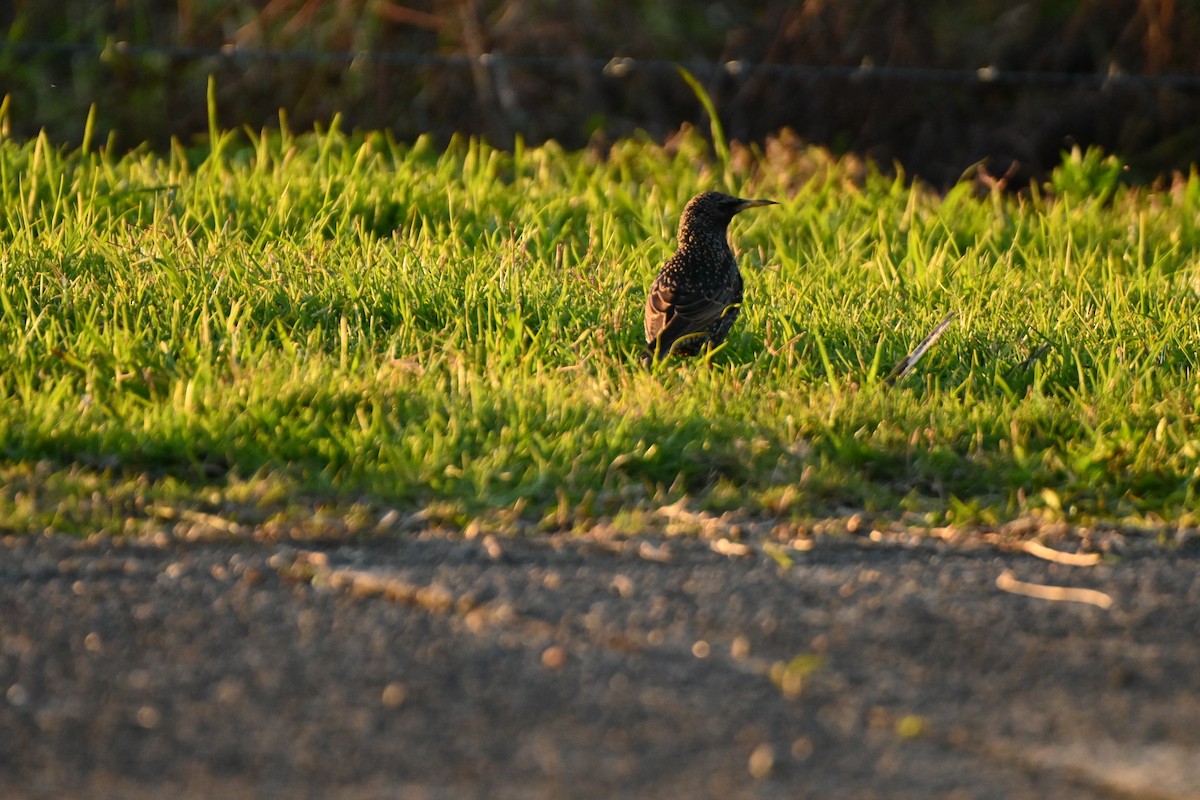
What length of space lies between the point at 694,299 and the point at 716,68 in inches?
199

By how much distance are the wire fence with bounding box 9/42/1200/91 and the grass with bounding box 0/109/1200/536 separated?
1.24 metres

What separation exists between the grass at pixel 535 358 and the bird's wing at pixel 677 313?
12cm

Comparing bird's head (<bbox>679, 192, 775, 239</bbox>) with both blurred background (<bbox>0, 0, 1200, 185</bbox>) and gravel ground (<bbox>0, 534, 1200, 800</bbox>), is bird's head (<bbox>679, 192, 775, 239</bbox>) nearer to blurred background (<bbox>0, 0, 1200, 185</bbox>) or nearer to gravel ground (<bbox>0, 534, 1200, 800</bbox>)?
gravel ground (<bbox>0, 534, 1200, 800</bbox>)

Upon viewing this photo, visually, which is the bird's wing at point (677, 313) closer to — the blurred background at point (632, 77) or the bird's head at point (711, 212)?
the bird's head at point (711, 212)

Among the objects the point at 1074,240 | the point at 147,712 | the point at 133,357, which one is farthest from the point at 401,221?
the point at 147,712

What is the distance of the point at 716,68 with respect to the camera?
10.3 metres

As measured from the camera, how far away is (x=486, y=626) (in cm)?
346

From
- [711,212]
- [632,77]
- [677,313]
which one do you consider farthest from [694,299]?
[632,77]

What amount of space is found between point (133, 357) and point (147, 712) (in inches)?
92.6

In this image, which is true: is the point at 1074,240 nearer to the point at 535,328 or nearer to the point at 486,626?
the point at 535,328

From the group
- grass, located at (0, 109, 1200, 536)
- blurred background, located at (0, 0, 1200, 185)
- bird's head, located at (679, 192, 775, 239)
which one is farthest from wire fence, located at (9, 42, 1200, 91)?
bird's head, located at (679, 192, 775, 239)

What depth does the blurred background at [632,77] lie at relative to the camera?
11094 millimetres

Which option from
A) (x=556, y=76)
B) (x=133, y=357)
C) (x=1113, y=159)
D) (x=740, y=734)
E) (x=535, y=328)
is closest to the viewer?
(x=740, y=734)

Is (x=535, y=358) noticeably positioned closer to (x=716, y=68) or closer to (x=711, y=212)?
(x=711, y=212)
